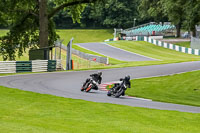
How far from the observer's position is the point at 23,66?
30.2 metres

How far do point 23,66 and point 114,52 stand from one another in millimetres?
26361

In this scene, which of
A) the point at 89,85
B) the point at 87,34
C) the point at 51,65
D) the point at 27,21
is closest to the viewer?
the point at 89,85

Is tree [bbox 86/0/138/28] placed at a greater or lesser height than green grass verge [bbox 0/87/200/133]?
greater

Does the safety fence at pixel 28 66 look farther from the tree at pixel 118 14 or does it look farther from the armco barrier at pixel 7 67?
the tree at pixel 118 14

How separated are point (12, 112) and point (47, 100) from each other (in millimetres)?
3378

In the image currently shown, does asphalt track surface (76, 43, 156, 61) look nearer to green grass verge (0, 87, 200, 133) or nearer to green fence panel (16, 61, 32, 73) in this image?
green fence panel (16, 61, 32, 73)

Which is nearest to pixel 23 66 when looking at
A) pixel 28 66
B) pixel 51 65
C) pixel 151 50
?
pixel 28 66

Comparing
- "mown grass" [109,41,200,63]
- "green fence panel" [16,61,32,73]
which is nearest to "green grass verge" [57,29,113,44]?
"mown grass" [109,41,200,63]

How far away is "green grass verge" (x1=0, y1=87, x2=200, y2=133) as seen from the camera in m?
9.42

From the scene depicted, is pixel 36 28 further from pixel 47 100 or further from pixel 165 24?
pixel 165 24

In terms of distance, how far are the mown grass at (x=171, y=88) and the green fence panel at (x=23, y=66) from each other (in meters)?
9.37

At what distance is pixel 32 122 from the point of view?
10000mm

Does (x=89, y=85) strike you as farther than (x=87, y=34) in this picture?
No

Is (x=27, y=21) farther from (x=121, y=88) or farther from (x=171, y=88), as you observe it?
(x=121, y=88)
